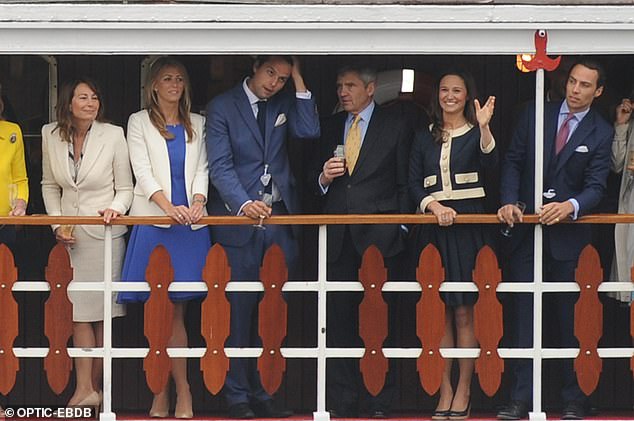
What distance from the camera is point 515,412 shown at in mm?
10258

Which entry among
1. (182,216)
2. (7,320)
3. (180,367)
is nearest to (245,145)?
(182,216)

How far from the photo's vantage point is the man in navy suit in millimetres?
10000

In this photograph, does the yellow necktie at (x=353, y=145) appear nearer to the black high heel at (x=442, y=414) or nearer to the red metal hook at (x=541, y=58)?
the red metal hook at (x=541, y=58)

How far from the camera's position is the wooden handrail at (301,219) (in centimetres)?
982

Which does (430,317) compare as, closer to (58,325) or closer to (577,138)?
(577,138)

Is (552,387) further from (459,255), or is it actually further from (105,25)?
(105,25)

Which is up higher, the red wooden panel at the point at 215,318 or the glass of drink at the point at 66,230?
the glass of drink at the point at 66,230

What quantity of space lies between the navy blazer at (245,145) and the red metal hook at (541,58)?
4.48 feet

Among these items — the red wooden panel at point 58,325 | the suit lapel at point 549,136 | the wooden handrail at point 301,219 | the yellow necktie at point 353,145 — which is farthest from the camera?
the yellow necktie at point 353,145

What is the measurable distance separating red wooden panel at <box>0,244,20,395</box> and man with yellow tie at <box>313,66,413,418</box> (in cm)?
196

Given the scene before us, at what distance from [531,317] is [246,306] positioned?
177 centimetres

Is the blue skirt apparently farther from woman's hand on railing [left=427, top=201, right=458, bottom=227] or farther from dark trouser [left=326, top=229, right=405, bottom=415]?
woman's hand on railing [left=427, top=201, right=458, bottom=227]

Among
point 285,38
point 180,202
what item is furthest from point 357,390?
point 285,38

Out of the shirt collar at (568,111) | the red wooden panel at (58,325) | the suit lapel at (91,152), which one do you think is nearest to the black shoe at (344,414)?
the red wooden panel at (58,325)
